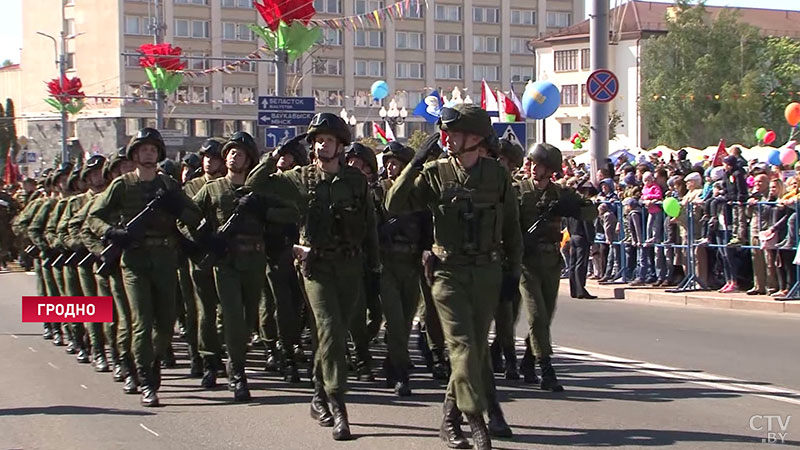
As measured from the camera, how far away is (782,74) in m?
78.2

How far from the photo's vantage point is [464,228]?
7.23 metres

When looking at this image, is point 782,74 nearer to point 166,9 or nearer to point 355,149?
point 166,9

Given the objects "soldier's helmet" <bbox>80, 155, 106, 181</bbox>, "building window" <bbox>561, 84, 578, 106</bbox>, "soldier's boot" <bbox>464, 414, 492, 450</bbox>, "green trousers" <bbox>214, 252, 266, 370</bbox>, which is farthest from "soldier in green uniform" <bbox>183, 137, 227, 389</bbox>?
"building window" <bbox>561, 84, 578, 106</bbox>

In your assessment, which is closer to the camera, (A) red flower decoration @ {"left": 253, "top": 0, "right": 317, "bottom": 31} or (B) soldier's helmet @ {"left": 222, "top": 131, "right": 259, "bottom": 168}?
(B) soldier's helmet @ {"left": 222, "top": 131, "right": 259, "bottom": 168}

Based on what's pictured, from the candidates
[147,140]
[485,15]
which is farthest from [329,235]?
[485,15]

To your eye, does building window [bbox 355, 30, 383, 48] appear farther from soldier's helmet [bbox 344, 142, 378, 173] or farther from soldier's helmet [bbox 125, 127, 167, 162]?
soldier's helmet [bbox 125, 127, 167, 162]

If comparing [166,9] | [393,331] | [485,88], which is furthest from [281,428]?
[166,9]

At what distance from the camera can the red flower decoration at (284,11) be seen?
2302 centimetres

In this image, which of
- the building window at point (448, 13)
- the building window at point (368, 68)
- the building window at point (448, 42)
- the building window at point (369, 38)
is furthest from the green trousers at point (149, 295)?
the building window at point (448, 42)

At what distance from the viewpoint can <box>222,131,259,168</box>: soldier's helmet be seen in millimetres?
9805

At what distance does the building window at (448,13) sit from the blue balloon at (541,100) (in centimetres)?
6801

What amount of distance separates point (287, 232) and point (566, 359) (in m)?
3.39

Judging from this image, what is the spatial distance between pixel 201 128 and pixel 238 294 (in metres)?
73.0

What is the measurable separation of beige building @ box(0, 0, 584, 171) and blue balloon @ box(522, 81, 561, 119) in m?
50.0
